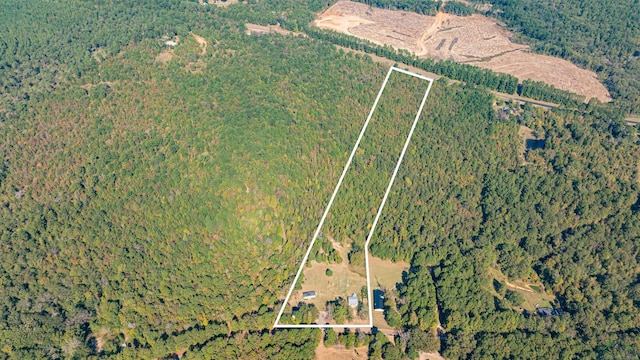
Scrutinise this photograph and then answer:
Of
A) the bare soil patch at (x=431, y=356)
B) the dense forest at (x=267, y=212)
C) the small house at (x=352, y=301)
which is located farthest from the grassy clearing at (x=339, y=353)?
the bare soil patch at (x=431, y=356)

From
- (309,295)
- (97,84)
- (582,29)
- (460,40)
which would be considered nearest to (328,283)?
(309,295)

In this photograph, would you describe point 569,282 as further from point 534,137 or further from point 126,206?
point 126,206

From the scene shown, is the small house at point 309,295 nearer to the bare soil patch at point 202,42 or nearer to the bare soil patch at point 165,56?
the bare soil patch at point 202,42

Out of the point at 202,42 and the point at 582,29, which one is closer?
the point at 202,42

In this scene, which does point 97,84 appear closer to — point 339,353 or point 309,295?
point 309,295

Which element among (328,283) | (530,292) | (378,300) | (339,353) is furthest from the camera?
(530,292)

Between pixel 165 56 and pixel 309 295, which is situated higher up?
pixel 165 56

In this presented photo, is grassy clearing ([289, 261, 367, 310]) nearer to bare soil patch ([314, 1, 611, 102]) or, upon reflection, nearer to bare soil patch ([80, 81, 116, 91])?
bare soil patch ([80, 81, 116, 91])
